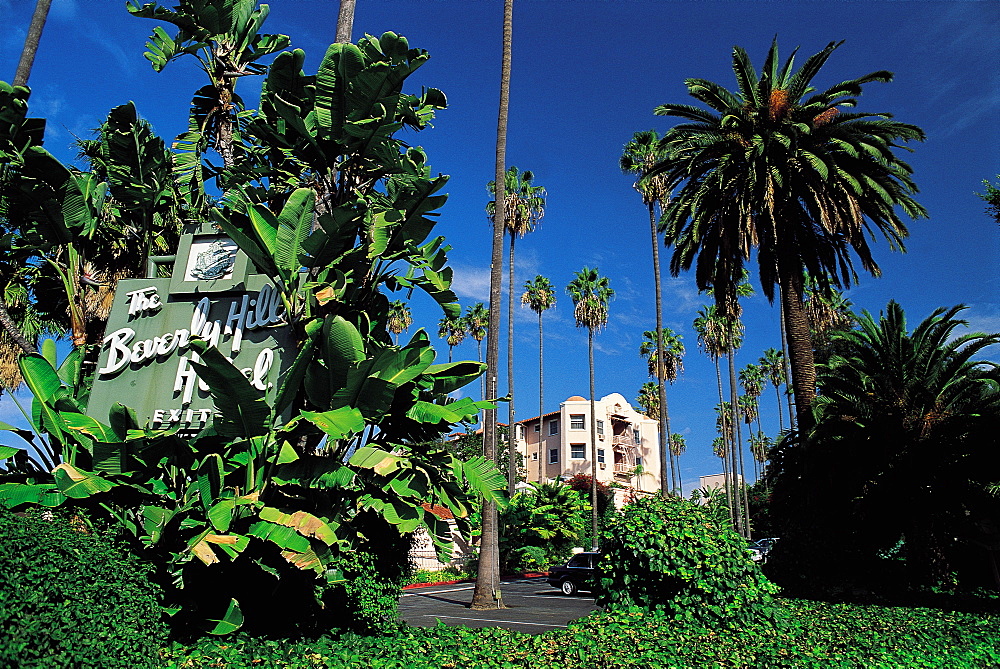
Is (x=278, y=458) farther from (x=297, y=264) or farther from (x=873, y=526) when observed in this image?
(x=873, y=526)

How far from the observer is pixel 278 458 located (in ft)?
26.1

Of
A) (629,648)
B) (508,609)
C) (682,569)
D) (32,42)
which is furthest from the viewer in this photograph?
(508,609)

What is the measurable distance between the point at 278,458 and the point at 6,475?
358 centimetres

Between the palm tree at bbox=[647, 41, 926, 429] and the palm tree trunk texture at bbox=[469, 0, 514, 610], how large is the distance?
558 cm

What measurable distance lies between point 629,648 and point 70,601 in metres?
5.79

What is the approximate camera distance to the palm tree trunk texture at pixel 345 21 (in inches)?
Answer: 459

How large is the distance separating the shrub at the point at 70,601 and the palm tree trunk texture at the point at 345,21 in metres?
8.89

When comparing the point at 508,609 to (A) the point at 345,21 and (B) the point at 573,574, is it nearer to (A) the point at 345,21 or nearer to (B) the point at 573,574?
(B) the point at 573,574

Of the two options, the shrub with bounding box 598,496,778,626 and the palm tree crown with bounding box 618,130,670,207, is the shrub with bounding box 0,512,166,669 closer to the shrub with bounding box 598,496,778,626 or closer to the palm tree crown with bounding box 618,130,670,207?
the shrub with bounding box 598,496,778,626

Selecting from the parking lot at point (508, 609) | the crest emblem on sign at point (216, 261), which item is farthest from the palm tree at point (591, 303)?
the crest emblem on sign at point (216, 261)

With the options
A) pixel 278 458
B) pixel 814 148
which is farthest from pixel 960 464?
pixel 278 458

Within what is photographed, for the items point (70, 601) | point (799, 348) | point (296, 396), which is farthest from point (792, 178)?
point (70, 601)

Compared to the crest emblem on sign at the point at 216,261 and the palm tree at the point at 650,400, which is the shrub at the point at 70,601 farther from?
the palm tree at the point at 650,400

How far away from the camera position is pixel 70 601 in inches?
226
